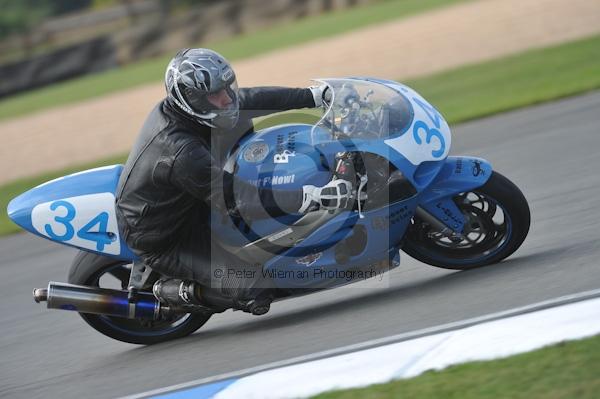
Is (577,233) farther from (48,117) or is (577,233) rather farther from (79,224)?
(48,117)

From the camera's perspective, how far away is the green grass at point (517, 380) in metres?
3.59

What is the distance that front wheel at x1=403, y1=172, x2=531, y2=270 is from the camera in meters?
5.31

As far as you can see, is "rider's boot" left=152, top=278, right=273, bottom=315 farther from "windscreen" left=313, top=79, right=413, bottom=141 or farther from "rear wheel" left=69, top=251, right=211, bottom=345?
"windscreen" left=313, top=79, right=413, bottom=141

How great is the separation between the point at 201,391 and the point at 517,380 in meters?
1.63

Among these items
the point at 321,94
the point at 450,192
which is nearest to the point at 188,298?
the point at 321,94

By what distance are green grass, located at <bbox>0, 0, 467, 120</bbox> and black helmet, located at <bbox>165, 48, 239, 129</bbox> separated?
56.4ft

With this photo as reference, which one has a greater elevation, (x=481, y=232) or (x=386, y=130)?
(x=386, y=130)

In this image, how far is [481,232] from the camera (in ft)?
17.8

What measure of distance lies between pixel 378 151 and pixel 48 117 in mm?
15746

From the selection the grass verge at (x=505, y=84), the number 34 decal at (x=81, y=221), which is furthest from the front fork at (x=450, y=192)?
the grass verge at (x=505, y=84)

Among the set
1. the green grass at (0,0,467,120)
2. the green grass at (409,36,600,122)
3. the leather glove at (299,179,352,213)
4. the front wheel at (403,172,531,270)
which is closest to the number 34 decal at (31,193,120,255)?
the leather glove at (299,179,352,213)

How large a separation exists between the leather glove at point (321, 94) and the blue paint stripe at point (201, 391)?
167 cm

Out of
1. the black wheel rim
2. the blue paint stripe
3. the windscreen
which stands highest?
the windscreen

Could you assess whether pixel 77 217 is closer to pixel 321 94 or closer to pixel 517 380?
pixel 321 94
